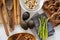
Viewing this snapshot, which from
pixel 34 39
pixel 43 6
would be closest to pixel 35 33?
pixel 34 39

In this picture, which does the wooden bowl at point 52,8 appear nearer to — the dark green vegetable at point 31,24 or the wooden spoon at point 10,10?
the dark green vegetable at point 31,24

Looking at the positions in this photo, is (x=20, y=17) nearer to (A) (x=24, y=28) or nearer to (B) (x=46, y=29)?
(A) (x=24, y=28)

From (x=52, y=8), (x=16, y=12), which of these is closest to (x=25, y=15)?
(x=16, y=12)

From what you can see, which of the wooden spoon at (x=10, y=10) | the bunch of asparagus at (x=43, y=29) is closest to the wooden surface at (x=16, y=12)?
the wooden spoon at (x=10, y=10)

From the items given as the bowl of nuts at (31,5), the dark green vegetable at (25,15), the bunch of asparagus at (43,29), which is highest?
the bowl of nuts at (31,5)

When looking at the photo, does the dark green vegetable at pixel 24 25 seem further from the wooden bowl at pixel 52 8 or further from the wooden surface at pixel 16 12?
the wooden bowl at pixel 52 8

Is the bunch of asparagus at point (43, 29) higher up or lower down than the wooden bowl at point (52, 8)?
lower down

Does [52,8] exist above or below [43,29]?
above

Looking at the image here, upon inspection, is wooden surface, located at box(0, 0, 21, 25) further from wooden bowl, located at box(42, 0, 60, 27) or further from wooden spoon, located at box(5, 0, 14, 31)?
wooden bowl, located at box(42, 0, 60, 27)

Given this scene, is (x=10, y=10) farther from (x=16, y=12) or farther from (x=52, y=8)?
(x=52, y=8)
